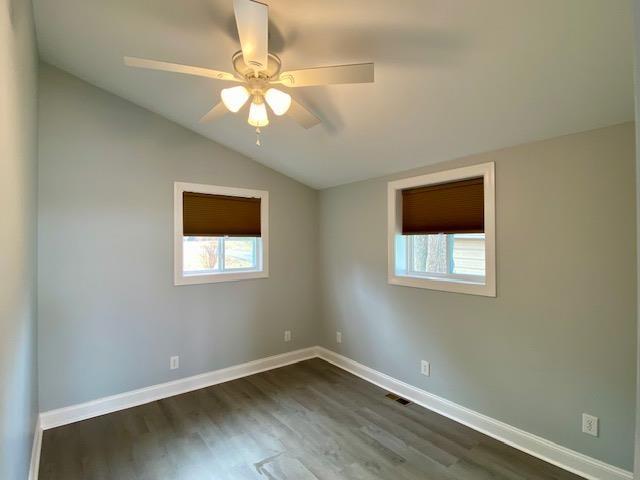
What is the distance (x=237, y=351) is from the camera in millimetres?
3500

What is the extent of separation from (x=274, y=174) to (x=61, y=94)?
2.02 meters

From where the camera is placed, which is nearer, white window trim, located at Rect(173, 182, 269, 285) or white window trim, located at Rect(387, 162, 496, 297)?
white window trim, located at Rect(387, 162, 496, 297)

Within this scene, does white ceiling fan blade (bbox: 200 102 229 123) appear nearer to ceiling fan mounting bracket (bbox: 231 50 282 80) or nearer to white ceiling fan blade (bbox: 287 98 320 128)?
ceiling fan mounting bracket (bbox: 231 50 282 80)

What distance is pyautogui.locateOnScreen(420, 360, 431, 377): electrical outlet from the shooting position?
2861 millimetres

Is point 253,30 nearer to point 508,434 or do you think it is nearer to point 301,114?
point 301,114

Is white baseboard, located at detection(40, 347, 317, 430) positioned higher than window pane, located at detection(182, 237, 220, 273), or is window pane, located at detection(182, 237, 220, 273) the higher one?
window pane, located at detection(182, 237, 220, 273)

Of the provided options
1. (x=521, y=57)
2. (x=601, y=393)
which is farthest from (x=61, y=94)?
(x=601, y=393)

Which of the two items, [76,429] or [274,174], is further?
[274,174]

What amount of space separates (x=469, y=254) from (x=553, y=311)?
76 cm

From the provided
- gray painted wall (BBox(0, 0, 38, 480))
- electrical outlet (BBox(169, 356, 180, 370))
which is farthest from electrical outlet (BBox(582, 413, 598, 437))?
electrical outlet (BBox(169, 356, 180, 370))

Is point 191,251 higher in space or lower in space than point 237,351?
higher

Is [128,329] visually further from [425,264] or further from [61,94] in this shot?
[425,264]

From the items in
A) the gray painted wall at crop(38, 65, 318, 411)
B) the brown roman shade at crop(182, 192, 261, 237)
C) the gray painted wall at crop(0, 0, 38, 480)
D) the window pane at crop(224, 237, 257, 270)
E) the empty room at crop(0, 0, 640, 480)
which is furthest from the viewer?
the window pane at crop(224, 237, 257, 270)

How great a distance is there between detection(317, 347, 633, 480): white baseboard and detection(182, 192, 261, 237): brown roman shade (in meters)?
2.08
